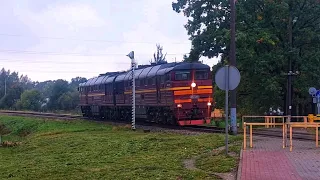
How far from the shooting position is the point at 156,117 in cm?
2911

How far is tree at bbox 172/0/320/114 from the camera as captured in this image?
31.7 metres

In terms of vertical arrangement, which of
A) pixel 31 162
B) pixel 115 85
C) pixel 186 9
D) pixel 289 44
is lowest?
pixel 31 162

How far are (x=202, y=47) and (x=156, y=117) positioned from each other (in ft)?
25.8

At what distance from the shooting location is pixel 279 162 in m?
12.4

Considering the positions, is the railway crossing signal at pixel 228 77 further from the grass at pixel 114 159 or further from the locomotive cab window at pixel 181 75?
the locomotive cab window at pixel 181 75

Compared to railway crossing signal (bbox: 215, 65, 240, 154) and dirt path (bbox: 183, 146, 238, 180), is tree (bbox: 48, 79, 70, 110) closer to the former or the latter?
dirt path (bbox: 183, 146, 238, 180)

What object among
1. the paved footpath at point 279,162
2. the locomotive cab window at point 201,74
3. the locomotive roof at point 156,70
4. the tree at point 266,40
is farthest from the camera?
the tree at point 266,40

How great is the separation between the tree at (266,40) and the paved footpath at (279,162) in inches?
623

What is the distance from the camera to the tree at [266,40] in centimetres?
3173

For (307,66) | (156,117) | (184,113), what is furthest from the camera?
(307,66)

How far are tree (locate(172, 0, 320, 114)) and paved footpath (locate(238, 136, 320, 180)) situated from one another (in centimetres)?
1582

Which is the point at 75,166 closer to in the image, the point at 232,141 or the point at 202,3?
the point at 232,141

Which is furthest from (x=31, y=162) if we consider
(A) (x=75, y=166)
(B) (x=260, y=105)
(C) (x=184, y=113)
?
(B) (x=260, y=105)

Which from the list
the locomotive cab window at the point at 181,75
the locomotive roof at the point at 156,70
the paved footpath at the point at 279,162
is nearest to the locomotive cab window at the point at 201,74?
the locomotive roof at the point at 156,70
